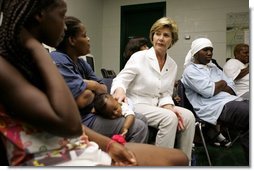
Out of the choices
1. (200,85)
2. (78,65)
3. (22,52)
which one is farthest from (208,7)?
(22,52)

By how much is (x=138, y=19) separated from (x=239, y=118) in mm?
753

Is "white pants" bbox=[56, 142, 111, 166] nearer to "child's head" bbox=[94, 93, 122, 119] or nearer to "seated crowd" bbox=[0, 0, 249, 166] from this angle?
"seated crowd" bbox=[0, 0, 249, 166]

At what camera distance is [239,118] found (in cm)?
142

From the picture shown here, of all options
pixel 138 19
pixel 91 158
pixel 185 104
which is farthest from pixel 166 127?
pixel 91 158

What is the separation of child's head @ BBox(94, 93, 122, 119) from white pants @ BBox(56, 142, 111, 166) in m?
0.35

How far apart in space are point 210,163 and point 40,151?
0.83 metres

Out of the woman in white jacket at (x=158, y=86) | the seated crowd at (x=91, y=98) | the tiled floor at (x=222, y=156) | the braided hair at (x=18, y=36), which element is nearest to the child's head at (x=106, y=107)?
the seated crowd at (x=91, y=98)

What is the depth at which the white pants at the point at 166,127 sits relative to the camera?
135cm

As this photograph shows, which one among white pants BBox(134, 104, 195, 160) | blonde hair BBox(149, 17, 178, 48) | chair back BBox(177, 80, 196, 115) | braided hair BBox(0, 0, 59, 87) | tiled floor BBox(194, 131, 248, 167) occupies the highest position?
blonde hair BBox(149, 17, 178, 48)

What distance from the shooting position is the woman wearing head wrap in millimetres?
1498

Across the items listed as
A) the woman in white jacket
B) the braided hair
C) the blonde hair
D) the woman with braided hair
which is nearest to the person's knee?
the woman in white jacket

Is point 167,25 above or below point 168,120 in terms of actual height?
above

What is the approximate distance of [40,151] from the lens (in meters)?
0.63

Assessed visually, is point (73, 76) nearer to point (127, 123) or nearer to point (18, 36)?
point (127, 123)
